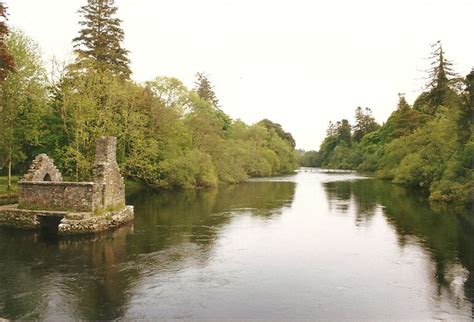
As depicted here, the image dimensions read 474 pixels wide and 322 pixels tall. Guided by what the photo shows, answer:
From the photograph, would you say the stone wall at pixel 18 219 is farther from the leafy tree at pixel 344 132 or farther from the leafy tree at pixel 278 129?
the leafy tree at pixel 344 132

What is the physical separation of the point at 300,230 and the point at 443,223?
314 inches

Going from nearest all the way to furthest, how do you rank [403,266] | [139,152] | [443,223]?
1. [403,266]
2. [443,223]
3. [139,152]

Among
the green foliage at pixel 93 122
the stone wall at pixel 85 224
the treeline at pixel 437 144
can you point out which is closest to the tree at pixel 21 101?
the green foliage at pixel 93 122

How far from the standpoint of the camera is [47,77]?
31500 mm

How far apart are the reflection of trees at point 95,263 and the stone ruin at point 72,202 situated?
760 mm

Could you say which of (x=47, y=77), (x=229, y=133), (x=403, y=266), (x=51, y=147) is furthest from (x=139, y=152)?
(x=229, y=133)

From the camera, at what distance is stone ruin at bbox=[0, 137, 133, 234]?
1883 cm

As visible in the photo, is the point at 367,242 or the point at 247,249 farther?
the point at 367,242

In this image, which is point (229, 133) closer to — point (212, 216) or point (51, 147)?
point (51, 147)

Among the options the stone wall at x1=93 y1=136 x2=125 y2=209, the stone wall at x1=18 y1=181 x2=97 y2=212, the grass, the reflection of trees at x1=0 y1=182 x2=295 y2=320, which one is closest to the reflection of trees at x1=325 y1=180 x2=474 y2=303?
the reflection of trees at x1=0 y1=182 x2=295 y2=320

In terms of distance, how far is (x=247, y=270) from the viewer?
13711 mm

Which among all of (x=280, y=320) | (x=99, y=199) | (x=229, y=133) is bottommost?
(x=280, y=320)

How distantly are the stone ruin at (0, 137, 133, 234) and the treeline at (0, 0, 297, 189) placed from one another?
795cm

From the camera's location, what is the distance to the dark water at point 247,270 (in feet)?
34.1
